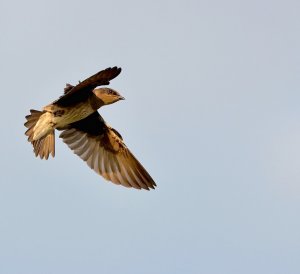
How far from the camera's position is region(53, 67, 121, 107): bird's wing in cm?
1234

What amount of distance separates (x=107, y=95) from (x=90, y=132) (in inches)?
59.3

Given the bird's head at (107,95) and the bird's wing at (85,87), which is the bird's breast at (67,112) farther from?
the bird's head at (107,95)

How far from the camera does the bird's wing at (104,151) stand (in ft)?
49.9

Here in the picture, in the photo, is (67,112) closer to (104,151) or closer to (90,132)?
(90,132)

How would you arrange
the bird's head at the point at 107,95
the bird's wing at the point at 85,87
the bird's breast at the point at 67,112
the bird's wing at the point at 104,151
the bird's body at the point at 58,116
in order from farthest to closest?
the bird's wing at the point at 104,151, the bird's head at the point at 107,95, the bird's breast at the point at 67,112, the bird's body at the point at 58,116, the bird's wing at the point at 85,87

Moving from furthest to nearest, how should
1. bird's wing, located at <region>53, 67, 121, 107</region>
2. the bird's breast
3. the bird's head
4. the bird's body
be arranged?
the bird's head → the bird's breast → the bird's body → bird's wing, located at <region>53, 67, 121, 107</region>

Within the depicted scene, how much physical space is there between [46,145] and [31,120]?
0.56 metres

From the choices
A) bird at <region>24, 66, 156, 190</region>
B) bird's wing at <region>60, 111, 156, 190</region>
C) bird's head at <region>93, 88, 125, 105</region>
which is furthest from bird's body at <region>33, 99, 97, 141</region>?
bird's wing at <region>60, 111, 156, 190</region>

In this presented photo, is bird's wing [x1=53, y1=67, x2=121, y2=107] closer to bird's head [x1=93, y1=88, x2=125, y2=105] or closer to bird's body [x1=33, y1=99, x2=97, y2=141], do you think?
bird's body [x1=33, y1=99, x2=97, y2=141]

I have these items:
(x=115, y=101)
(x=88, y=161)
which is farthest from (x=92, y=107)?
(x=88, y=161)

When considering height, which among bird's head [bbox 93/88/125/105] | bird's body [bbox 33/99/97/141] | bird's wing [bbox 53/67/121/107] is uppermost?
bird's head [bbox 93/88/125/105]

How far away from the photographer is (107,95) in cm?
1421

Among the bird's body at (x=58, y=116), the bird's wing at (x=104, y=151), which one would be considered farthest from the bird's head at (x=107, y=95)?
the bird's wing at (x=104, y=151)

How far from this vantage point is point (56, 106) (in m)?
13.8
